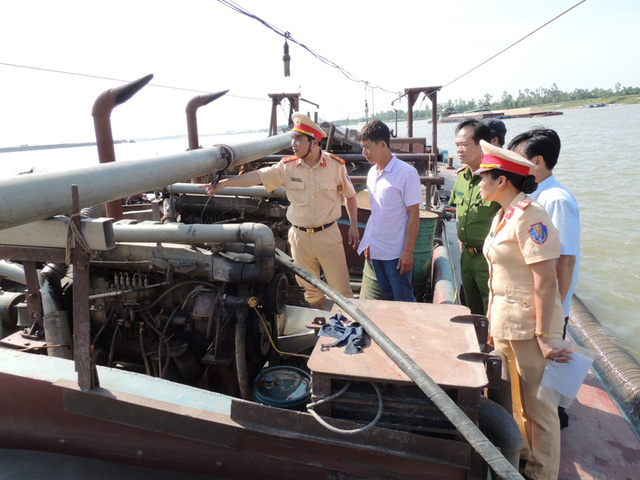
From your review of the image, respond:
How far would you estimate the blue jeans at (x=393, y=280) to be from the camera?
354 cm

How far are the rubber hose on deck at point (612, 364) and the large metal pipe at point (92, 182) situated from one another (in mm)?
3337

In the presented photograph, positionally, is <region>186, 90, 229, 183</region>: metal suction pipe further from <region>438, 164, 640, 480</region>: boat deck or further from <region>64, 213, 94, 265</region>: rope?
<region>438, 164, 640, 480</region>: boat deck

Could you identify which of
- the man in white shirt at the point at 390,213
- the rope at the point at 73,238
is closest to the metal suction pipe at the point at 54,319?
the rope at the point at 73,238

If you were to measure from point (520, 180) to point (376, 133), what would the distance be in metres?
1.36

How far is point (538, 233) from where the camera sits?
6.60 feet

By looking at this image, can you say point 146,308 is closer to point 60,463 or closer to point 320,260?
point 60,463

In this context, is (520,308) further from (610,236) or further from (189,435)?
(610,236)

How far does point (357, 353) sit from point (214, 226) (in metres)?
1.31

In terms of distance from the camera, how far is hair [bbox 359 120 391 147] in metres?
3.29

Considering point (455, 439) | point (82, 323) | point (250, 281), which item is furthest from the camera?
point (250, 281)

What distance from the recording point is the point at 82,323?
2072 millimetres

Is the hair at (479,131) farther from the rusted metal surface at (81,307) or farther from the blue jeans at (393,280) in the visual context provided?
the rusted metal surface at (81,307)

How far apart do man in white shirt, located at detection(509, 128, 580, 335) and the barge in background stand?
582 millimetres

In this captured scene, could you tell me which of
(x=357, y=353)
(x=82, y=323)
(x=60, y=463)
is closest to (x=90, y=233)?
(x=82, y=323)
